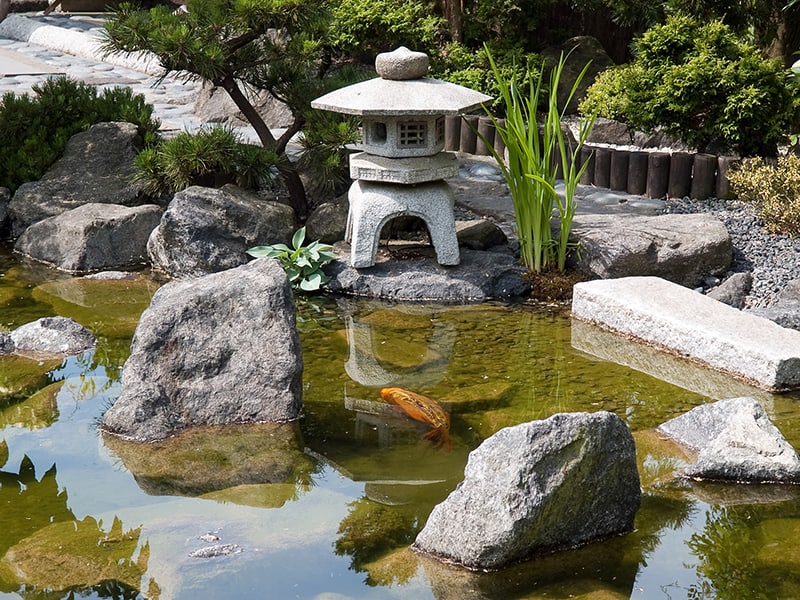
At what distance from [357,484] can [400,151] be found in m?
2.97

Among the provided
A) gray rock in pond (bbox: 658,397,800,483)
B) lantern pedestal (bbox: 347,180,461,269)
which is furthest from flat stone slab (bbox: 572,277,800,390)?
lantern pedestal (bbox: 347,180,461,269)

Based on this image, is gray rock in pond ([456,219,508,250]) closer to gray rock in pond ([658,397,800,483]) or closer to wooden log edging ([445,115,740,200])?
wooden log edging ([445,115,740,200])

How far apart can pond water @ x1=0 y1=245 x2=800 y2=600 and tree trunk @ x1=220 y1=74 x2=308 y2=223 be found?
1.81 meters

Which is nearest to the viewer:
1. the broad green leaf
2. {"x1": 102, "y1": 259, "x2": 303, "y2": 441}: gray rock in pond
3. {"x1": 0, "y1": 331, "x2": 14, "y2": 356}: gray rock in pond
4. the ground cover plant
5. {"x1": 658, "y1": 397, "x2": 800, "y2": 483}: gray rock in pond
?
{"x1": 658, "y1": 397, "x2": 800, "y2": 483}: gray rock in pond

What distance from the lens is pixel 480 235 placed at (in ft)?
25.3

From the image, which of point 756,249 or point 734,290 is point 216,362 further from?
point 756,249

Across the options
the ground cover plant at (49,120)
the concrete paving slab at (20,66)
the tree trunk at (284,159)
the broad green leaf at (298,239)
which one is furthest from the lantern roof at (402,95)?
the concrete paving slab at (20,66)

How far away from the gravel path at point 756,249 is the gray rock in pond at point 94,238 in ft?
13.4

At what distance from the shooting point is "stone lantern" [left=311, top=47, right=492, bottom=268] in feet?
22.6

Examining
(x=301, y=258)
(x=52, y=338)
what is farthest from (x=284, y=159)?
A: (x=52, y=338)

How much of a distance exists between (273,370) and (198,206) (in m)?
2.69

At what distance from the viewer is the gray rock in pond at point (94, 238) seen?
313 inches

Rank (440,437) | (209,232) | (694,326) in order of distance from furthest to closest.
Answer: (209,232) < (694,326) < (440,437)

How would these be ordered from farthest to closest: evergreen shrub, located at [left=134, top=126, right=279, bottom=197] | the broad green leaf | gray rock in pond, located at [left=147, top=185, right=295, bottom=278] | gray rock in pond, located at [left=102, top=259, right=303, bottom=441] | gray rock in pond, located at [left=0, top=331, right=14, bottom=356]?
evergreen shrub, located at [left=134, top=126, right=279, bottom=197]
gray rock in pond, located at [left=147, top=185, right=295, bottom=278]
the broad green leaf
gray rock in pond, located at [left=0, top=331, right=14, bottom=356]
gray rock in pond, located at [left=102, top=259, right=303, bottom=441]
